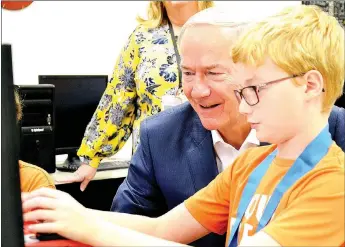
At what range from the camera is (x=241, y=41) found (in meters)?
0.81

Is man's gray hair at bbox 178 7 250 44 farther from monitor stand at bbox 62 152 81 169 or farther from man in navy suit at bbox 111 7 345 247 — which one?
monitor stand at bbox 62 152 81 169

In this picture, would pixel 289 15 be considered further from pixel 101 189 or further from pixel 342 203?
pixel 101 189

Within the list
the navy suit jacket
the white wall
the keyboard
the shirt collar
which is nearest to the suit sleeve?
the navy suit jacket

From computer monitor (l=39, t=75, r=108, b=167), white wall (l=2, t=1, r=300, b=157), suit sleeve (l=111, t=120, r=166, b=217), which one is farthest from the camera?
white wall (l=2, t=1, r=300, b=157)

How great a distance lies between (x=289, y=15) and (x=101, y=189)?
1772 mm

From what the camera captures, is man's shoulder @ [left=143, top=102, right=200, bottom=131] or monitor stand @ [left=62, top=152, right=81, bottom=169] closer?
man's shoulder @ [left=143, top=102, right=200, bottom=131]

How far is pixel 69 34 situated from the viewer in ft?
11.1

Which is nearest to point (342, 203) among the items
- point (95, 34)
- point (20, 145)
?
point (20, 145)

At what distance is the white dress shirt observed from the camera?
1.20 meters

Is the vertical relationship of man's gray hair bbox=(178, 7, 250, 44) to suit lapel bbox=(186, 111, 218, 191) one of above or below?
above

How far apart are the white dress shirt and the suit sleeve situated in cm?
14

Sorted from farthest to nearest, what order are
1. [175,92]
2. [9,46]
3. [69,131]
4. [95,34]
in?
1. [95,34]
2. [69,131]
3. [175,92]
4. [9,46]

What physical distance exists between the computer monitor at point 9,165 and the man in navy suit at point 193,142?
0.56 meters

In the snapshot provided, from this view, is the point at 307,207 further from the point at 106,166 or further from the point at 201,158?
the point at 106,166
